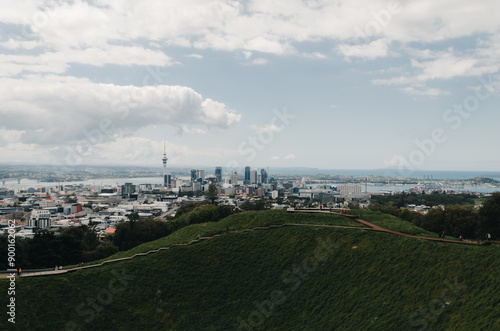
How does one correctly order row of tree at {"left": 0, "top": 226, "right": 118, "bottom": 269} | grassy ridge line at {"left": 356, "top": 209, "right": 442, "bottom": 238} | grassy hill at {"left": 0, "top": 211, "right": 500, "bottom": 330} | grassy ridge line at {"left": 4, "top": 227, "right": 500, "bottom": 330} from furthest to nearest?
row of tree at {"left": 0, "top": 226, "right": 118, "bottom": 269} → grassy ridge line at {"left": 356, "top": 209, "right": 442, "bottom": 238} → grassy ridge line at {"left": 4, "top": 227, "right": 500, "bottom": 330} → grassy hill at {"left": 0, "top": 211, "right": 500, "bottom": 330}

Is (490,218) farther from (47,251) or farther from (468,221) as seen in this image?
(47,251)

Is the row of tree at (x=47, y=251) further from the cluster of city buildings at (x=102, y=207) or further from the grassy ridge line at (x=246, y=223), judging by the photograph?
the cluster of city buildings at (x=102, y=207)

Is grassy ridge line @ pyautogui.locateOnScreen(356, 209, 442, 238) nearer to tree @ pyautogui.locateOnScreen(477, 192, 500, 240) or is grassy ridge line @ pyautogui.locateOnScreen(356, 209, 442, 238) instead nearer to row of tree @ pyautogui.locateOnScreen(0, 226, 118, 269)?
tree @ pyautogui.locateOnScreen(477, 192, 500, 240)

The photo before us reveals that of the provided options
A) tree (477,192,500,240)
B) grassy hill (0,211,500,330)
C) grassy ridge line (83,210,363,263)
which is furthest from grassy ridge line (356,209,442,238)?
tree (477,192,500,240)

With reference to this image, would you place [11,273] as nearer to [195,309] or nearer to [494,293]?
[195,309]

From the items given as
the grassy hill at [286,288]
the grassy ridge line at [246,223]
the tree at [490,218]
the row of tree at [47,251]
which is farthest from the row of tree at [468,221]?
the row of tree at [47,251]

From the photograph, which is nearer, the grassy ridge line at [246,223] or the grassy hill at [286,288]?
the grassy hill at [286,288]
